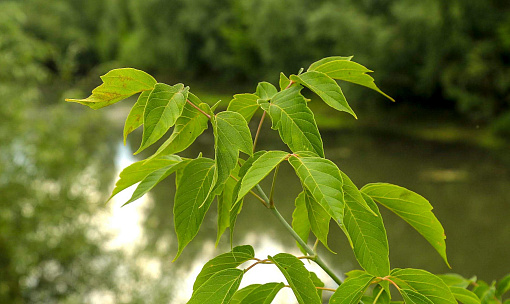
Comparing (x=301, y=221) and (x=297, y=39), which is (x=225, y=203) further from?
(x=297, y=39)

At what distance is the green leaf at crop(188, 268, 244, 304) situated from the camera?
377mm

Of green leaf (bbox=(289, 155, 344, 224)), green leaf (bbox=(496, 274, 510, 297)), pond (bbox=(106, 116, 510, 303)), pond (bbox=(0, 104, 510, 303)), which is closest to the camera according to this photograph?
green leaf (bbox=(289, 155, 344, 224))

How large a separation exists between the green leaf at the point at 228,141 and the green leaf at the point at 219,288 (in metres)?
0.07

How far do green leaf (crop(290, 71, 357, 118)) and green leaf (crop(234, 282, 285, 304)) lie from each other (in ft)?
0.52

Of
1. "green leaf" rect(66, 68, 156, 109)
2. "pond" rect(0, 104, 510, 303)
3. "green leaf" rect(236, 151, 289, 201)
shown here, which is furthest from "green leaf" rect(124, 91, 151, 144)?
"pond" rect(0, 104, 510, 303)

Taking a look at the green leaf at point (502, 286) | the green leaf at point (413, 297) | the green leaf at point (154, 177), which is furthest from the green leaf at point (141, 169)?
the green leaf at point (502, 286)

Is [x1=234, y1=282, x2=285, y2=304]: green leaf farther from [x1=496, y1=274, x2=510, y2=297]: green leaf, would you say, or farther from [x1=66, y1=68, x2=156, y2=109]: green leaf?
[x1=496, y1=274, x2=510, y2=297]: green leaf

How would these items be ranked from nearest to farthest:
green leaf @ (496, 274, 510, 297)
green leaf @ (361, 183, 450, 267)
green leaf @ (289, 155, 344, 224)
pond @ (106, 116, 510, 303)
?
green leaf @ (289, 155, 344, 224) → green leaf @ (361, 183, 450, 267) → green leaf @ (496, 274, 510, 297) → pond @ (106, 116, 510, 303)

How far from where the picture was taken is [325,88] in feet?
1.41

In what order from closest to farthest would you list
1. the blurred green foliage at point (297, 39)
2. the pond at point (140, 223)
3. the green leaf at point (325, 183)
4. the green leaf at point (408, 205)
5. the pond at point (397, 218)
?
the green leaf at point (325, 183) → the green leaf at point (408, 205) → the pond at point (140, 223) → the pond at point (397, 218) → the blurred green foliage at point (297, 39)

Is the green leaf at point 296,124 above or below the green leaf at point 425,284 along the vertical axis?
above

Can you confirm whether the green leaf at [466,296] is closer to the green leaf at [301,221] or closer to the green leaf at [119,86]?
the green leaf at [301,221]

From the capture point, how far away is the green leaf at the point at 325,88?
422mm

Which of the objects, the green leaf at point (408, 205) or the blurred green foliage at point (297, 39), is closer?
the green leaf at point (408, 205)
